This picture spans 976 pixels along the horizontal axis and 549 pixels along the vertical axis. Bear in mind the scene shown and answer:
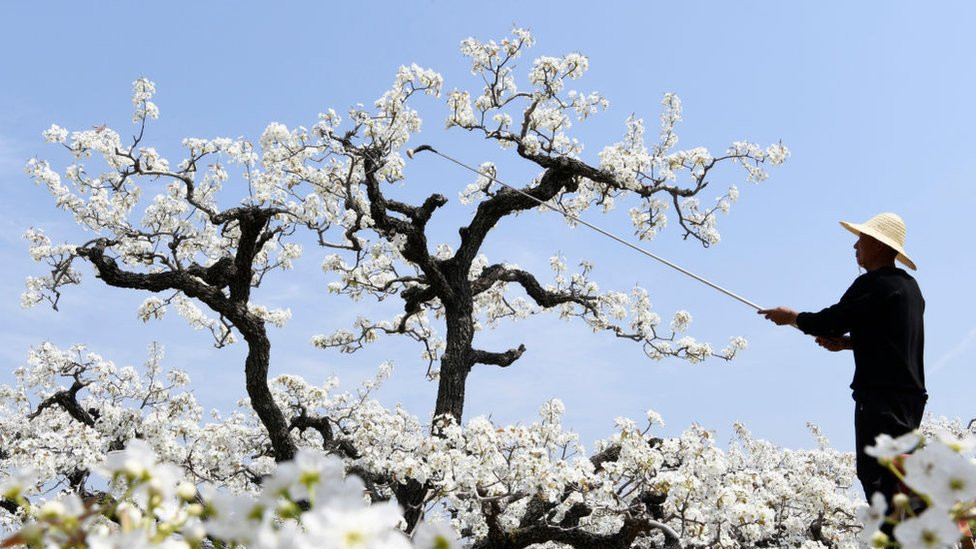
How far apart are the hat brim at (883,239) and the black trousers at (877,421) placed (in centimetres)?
77

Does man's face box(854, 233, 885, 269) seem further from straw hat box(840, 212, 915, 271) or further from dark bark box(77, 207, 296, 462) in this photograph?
dark bark box(77, 207, 296, 462)

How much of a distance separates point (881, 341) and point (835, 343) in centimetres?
78

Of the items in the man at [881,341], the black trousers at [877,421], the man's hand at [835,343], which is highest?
the man's hand at [835,343]

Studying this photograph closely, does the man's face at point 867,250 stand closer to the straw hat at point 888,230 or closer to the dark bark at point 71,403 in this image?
the straw hat at point 888,230

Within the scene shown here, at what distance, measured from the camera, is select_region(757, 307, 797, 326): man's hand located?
4416mm

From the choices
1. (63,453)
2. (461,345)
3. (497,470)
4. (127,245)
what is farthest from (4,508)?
(497,470)

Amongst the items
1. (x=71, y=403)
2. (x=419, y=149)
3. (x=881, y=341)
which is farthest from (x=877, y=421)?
(x=71, y=403)

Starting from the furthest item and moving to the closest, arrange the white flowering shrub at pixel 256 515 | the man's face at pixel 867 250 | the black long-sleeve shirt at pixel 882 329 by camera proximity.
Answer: the man's face at pixel 867 250 → the black long-sleeve shirt at pixel 882 329 → the white flowering shrub at pixel 256 515

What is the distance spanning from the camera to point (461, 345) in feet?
31.2

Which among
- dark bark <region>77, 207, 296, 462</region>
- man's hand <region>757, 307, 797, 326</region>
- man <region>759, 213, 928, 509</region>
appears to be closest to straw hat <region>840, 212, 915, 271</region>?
man <region>759, 213, 928, 509</region>

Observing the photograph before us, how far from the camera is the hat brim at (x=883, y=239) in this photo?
13.6 feet

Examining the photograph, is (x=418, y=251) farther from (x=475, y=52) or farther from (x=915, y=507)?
(x=915, y=507)

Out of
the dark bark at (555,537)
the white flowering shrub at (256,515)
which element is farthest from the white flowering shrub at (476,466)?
the white flowering shrub at (256,515)

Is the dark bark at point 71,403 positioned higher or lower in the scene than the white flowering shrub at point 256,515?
higher
